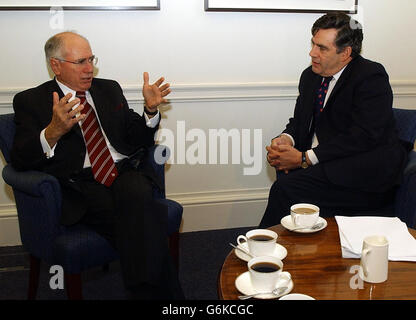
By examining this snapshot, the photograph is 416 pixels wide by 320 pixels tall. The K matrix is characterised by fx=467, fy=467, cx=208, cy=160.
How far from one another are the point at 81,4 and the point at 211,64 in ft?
2.92

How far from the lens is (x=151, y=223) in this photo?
83.8 inches

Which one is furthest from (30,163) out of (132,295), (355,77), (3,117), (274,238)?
(355,77)

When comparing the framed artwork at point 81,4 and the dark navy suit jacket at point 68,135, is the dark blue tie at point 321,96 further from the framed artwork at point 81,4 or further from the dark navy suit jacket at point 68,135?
the framed artwork at point 81,4

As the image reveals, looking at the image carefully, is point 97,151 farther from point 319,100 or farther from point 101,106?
point 319,100

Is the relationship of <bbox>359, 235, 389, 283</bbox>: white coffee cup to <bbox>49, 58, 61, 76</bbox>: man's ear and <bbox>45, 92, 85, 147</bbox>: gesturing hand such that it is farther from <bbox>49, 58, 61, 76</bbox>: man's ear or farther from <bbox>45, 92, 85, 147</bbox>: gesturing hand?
<bbox>49, 58, 61, 76</bbox>: man's ear

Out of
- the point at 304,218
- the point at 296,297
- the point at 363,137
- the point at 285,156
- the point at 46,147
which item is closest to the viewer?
the point at 296,297

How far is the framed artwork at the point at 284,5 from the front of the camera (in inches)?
118

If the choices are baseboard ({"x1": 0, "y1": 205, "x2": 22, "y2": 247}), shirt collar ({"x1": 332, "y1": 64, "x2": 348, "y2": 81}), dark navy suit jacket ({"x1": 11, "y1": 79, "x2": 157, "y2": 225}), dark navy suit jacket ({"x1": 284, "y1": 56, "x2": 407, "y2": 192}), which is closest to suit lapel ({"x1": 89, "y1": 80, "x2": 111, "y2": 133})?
dark navy suit jacket ({"x1": 11, "y1": 79, "x2": 157, "y2": 225})

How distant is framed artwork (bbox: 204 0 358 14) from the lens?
9.80 feet

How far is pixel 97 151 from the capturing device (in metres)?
2.45

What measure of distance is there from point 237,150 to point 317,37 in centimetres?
99

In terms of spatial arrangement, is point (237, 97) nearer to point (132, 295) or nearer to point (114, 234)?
point (114, 234)

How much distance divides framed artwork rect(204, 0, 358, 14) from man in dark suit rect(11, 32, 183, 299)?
82 cm

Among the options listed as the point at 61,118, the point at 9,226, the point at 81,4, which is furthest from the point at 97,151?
the point at 9,226
